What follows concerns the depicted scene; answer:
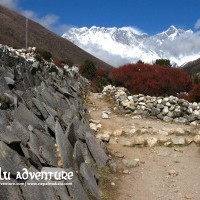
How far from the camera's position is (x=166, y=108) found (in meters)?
20.0

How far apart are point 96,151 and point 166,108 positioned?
28.1ft

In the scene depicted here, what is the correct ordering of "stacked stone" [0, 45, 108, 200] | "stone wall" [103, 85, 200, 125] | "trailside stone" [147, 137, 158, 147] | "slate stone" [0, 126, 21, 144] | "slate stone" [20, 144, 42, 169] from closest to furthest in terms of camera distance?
"stacked stone" [0, 45, 108, 200]
"slate stone" [0, 126, 21, 144]
"slate stone" [20, 144, 42, 169]
"trailside stone" [147, 137, 158, 147]
"stone wall" [103, 85, 200, 125]

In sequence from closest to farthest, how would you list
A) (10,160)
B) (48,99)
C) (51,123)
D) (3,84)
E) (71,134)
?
1. (10,160)
2. (71,134)
3. (51,123)
4. (3,84)
5. (48,99)

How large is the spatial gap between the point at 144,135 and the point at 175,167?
3.59 m

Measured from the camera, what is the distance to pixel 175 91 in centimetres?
2934

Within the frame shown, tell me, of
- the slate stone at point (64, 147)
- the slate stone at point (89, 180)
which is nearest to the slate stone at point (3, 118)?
the slate stone at point (64, 147)

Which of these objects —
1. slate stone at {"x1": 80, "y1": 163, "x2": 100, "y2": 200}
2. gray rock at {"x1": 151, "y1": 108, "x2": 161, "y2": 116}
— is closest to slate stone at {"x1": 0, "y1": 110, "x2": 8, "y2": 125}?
slate stone at {"x1": 80, "y1": 163, "x2": 100, "y2": 200}

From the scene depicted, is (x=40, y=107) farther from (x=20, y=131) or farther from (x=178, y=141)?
(x=178, y=141)

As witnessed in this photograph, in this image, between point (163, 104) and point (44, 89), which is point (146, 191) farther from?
point (163, 104)

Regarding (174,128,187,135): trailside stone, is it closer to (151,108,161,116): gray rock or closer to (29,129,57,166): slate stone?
(151,108,161,116): gray rock

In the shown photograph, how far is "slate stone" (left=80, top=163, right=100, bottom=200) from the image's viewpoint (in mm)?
9789

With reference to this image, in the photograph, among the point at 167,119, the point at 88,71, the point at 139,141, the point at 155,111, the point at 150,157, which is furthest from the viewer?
the point at 88,71

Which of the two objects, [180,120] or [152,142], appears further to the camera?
[180,120]

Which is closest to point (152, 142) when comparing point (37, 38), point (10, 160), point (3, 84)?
point (3, 84)
